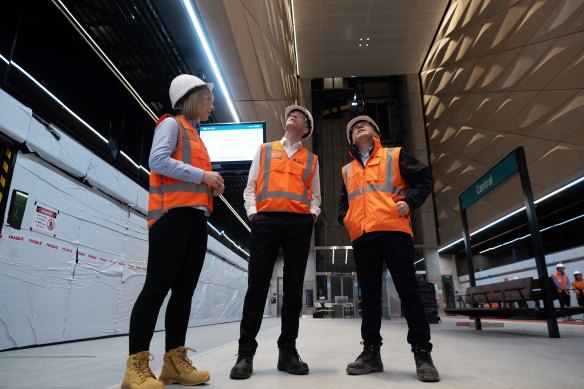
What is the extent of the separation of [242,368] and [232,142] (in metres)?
2.67

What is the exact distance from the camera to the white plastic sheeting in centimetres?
324

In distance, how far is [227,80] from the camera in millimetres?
5562

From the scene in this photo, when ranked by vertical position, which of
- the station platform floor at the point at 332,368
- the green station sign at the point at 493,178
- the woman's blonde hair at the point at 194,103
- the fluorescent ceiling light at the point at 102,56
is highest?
the fluorescent ceiling light at the point at 102,56

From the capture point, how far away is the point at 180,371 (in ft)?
5.53

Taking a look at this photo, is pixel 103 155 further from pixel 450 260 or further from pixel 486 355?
pixel 450 260

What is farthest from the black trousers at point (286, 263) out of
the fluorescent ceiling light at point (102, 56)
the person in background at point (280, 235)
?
the fluorescent ceiling light at point (102, 56)

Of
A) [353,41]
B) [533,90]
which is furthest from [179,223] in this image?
Answer: [353,41]

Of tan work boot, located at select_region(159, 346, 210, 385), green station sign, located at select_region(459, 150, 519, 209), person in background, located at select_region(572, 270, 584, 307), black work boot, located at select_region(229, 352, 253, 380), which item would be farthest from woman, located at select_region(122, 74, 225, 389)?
person in background, located at select_region(572, 270, 584, 307)

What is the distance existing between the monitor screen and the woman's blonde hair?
Answer: 1.85 metres

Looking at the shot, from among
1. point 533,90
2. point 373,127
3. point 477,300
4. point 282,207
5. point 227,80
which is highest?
point 533,90

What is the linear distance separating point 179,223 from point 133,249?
401 cm

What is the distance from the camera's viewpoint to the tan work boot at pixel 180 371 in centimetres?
167

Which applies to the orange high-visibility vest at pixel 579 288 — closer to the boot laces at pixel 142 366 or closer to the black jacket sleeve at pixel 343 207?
the black jacket sleeve at pixel 343 207

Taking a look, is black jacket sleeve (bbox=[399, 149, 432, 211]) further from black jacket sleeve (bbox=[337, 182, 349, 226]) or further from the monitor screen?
the monitor screen
